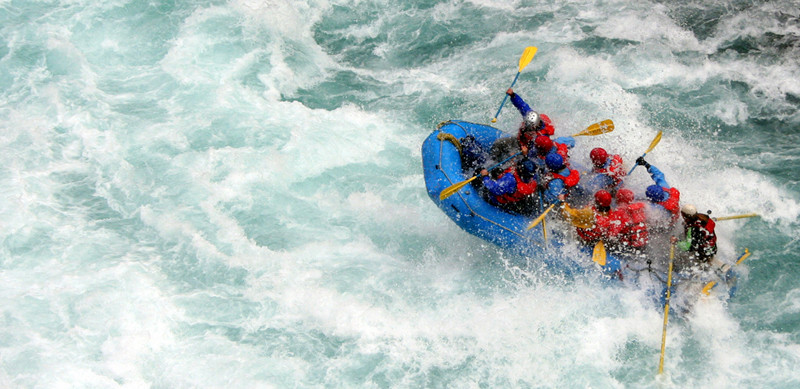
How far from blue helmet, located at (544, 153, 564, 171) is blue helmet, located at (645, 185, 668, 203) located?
3.07 ft

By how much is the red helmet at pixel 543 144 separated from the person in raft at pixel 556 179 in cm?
16

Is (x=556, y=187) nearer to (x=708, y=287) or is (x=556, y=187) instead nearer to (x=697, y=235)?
(x=697, y=235)

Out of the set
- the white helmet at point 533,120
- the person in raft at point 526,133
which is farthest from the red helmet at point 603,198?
the white helmet at point 533,120

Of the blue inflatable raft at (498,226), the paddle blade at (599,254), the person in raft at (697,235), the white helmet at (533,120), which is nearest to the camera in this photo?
the person in raft at (697,235)

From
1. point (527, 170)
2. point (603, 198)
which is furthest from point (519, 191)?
point (603, 198)

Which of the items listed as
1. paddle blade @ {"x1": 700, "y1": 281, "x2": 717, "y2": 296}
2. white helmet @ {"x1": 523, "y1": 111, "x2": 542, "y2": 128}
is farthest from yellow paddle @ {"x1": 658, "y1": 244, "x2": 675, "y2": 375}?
white helmet @ {"x1": 523, "y1": 111, "x2": 542, "y2": 128}

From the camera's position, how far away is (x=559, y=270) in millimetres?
6363

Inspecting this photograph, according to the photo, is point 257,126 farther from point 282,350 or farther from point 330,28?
point 282,350

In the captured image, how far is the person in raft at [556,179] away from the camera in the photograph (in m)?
6.38

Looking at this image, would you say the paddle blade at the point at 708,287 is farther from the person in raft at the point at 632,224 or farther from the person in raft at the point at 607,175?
the person in raft at the point at 607,175

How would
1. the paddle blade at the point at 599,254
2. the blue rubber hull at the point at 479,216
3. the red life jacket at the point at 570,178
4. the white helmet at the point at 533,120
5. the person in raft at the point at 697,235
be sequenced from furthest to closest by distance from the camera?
the white helmet at the point at 533,120 < the red life jacket at the point at 570,178 < the blue rubber hull at the point at 479,216 < the paddle blade at the point at 599,254 < the person in raft at the point at 697,235

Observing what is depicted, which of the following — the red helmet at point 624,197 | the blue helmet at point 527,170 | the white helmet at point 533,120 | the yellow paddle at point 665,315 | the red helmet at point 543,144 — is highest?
the white helmet at point 533,120

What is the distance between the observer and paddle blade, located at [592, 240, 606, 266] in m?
6.01

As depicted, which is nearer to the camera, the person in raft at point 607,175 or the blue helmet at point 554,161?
the blue helmet at point 554,161
